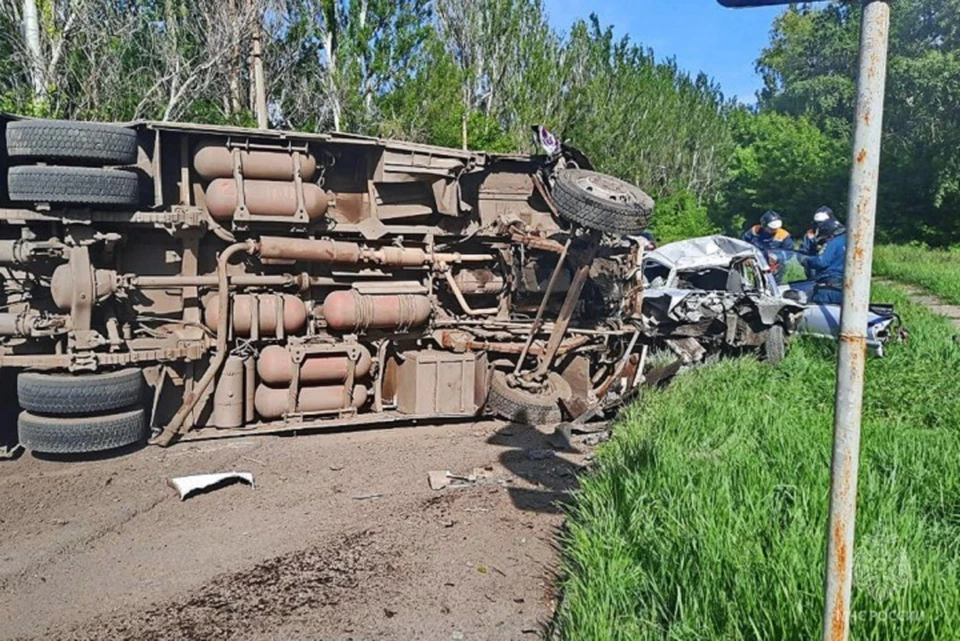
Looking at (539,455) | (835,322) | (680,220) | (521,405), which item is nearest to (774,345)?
(835,322)

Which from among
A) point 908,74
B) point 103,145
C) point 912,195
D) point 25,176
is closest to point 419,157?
point 103,145

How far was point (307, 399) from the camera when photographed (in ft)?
24.2

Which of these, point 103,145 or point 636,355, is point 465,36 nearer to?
point 636,355

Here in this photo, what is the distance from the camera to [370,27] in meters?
20.9

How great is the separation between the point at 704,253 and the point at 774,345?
194 centimetres

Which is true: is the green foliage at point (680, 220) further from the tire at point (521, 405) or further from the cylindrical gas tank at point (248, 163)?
the cylindrical gas tank at point (248, 163)

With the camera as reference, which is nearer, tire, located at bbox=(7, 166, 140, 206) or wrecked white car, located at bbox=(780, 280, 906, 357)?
tire, located at bbox=(7, 166, 140, 206)

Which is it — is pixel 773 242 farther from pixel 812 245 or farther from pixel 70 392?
pixel 70 392

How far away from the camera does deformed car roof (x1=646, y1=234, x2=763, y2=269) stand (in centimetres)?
1093

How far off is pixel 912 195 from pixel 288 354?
1115 inches

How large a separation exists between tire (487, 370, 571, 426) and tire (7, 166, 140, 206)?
3.88 metres

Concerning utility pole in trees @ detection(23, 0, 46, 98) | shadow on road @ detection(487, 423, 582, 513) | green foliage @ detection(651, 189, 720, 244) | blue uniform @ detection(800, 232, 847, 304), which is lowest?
shadow on road @ detection(487, 423, 582, 513)

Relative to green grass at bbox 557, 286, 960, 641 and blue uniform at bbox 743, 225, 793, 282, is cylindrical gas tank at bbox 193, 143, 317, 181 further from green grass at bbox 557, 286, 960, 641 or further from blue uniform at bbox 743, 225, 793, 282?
blue uniform at bbox 743, 225, 793, 282

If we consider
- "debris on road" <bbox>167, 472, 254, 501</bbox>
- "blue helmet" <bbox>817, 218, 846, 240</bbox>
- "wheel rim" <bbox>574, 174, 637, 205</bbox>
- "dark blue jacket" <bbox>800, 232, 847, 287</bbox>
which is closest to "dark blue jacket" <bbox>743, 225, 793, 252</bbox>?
"blue helmet" <bbox>817, 218, 846, 240</bbox>
